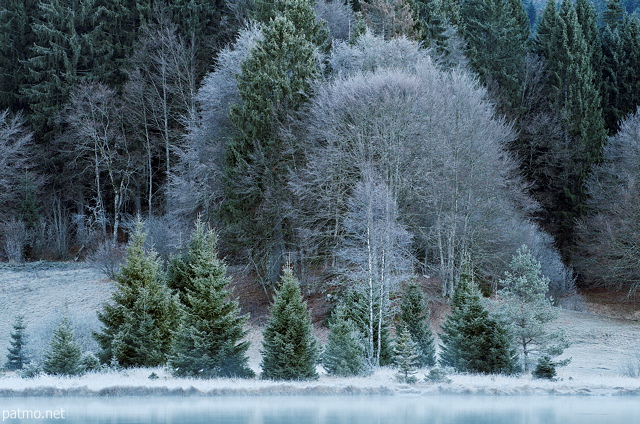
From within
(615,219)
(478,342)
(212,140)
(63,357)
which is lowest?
(63,357)

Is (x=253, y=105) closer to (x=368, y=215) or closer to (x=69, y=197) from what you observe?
(x=368, y=215)

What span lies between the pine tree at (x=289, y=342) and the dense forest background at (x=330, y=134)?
5.05 meters

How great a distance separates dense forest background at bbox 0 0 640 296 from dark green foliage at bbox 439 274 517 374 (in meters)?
3.94

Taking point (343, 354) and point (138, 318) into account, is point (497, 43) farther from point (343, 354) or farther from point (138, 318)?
point (138, 318)

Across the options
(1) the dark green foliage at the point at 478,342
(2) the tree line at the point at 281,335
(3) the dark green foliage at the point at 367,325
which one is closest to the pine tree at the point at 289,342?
(2) the tree line at the point at 281,335

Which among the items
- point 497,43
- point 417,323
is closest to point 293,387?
point 417,323

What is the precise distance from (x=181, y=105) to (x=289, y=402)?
116ft

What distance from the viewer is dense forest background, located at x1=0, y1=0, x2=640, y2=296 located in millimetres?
35531

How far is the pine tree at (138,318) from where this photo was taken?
2389 cm

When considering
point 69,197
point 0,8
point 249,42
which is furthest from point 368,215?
point 0,8

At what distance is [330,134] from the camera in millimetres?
34969

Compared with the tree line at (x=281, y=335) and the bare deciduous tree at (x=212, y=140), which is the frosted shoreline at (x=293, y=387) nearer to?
the tree line at (x=281, y=335)

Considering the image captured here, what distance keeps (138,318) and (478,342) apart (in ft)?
32.5

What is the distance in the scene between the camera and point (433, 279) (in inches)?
1560
